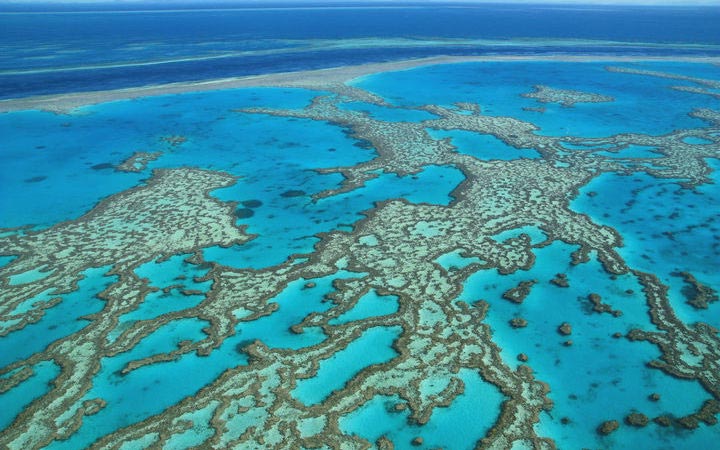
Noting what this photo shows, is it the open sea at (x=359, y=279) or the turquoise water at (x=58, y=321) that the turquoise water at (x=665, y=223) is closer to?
the open sea at (x=359, y=279)

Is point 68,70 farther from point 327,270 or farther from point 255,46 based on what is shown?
point 327,270

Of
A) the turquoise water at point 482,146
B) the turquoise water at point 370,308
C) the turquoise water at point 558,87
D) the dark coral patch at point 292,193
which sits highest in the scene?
the turquoise water at point 558,87

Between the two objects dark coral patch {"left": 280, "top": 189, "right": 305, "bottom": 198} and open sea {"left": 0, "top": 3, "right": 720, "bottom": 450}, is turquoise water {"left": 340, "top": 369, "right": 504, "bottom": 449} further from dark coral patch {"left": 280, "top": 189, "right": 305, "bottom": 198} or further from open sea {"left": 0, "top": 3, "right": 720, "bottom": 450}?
dark coral patch {"left": 280, "top": 189, "right": 305, "bottom": 198}

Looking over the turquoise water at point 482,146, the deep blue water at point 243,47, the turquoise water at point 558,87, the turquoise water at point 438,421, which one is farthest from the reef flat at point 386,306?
the deep blue water at point 243,47

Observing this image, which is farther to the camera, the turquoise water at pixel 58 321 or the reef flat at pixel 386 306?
the turquoise water at pixel 58 321

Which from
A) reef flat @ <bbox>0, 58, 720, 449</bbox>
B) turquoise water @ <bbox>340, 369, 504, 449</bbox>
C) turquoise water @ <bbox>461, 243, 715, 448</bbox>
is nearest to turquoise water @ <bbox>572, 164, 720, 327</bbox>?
reef flat @ <bbox>0, 58, 720, 449</bbox>

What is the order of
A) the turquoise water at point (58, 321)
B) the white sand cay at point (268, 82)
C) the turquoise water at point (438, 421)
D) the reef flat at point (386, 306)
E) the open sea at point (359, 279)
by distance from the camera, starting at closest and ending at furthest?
the turquoise water at point (438, 421)
the reef flat at point (386, 306)
the open sea at point (359, 279)
the turquoise water at point (58, 321)
the white sand cay at point (268, 82)

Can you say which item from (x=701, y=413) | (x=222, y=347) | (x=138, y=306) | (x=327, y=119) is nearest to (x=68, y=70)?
(x=327, y=119)
